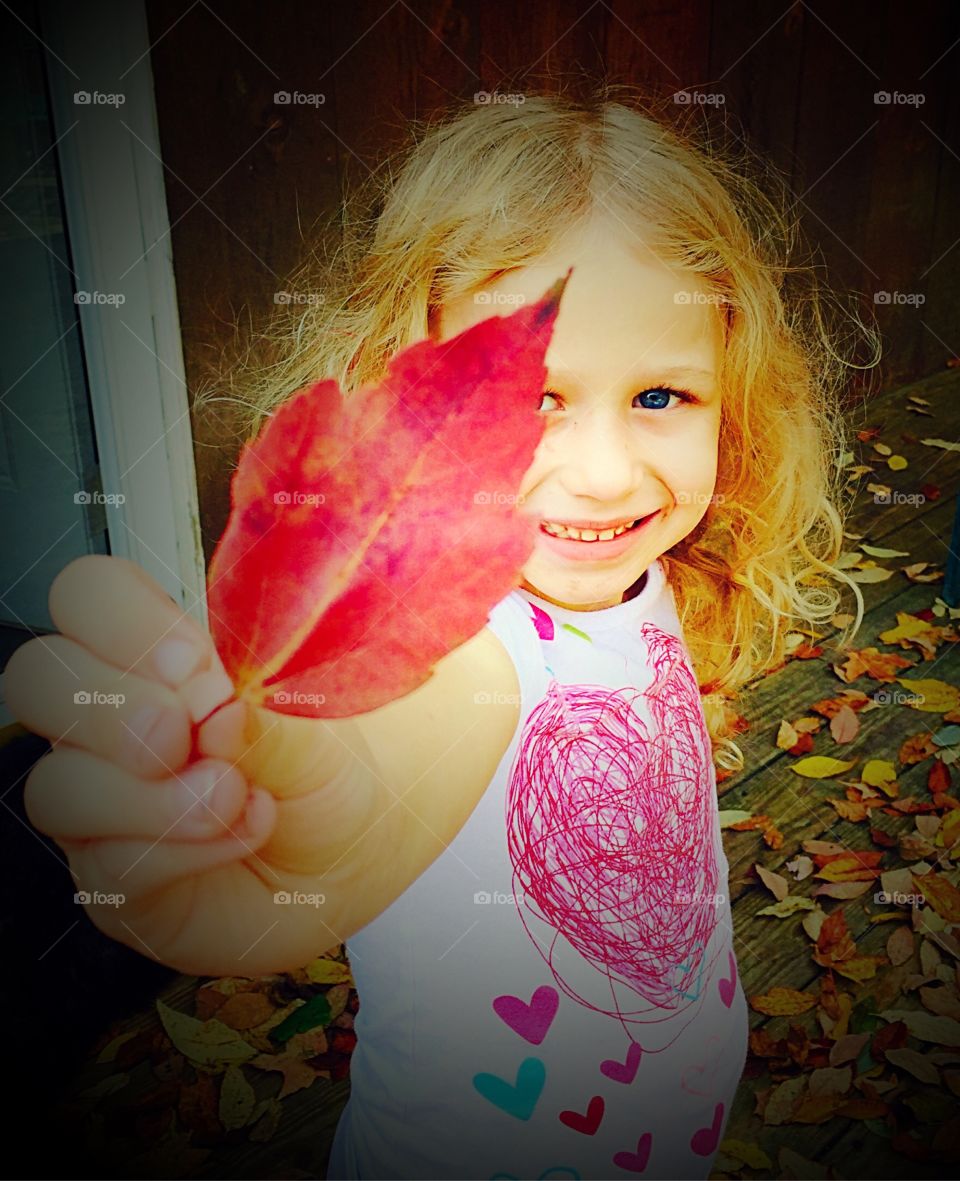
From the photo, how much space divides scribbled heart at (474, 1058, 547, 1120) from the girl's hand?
12.0 inches

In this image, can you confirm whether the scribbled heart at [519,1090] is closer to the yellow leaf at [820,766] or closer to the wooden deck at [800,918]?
the wooden deck at [800,918]

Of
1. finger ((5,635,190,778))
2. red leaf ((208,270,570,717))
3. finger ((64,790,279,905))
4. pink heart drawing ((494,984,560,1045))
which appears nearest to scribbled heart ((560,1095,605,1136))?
pink heart drawing ((494,984,560,1045))

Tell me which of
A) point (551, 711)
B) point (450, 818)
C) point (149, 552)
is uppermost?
point (149, 552)

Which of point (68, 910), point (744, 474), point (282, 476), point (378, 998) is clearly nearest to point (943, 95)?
point (744, 474)

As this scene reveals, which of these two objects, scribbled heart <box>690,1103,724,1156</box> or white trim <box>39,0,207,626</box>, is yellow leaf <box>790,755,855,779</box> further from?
white trim <box>39,0,207,626</box>

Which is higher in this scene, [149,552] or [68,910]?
[149,552]

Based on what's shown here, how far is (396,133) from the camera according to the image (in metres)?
1.68

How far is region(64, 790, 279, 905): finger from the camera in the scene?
1672mm

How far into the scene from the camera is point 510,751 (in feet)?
5.58

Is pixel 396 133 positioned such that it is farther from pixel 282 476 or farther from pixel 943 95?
pixel 943 95

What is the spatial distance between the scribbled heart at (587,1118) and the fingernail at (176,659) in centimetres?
84

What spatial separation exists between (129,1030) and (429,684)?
73cm

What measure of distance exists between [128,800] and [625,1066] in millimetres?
819

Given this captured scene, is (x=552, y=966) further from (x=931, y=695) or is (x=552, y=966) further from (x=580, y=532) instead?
(x=931, y=695)
